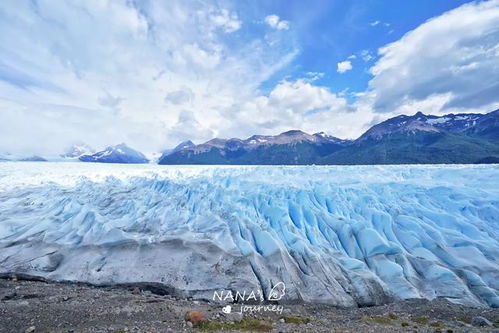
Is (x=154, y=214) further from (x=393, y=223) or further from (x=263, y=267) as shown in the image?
(x=393, y=223)

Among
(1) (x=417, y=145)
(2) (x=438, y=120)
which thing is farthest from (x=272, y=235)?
(2) (x=438, y=120)

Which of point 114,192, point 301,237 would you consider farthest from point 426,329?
point 114,192

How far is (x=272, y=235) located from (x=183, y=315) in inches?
232

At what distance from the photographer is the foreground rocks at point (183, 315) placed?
627cm

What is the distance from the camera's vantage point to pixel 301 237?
1230cm

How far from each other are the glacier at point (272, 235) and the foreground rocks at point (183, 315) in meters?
1.07

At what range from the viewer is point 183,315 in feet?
22.7

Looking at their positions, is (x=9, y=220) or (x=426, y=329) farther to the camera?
(x=9, y=220)

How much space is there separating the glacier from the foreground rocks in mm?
1071

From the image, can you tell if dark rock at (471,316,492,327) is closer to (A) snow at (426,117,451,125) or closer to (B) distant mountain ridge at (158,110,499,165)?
(B) distant mountain ridge at (158,110,499,165)

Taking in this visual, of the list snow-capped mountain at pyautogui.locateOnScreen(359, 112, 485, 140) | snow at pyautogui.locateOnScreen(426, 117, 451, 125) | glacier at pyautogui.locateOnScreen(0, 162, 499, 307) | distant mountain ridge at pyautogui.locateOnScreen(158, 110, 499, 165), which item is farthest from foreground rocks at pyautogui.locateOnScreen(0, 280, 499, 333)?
snow at pyautogui.locateOnScreen(426, 117, 451, 125)

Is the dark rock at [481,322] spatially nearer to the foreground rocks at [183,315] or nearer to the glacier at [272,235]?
the foreground rocks at [183,315]

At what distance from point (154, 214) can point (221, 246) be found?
463 centimetres

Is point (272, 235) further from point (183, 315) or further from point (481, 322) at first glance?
point (481, 322)
